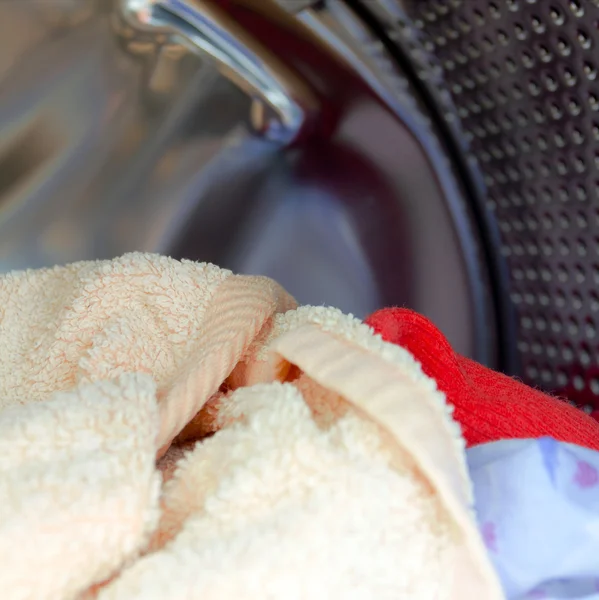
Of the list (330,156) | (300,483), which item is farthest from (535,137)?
(300,483)

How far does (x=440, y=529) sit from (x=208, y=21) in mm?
472

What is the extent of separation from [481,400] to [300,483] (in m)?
0.13

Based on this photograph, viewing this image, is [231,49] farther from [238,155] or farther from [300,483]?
[300,483]

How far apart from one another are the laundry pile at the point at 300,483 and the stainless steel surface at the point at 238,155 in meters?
0.28

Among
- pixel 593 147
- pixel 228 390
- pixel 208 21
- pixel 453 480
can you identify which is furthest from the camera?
pixel 208 21

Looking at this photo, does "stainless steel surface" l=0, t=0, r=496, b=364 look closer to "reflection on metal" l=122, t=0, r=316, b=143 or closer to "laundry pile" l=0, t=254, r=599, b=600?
"reflection on metal" l=122, t=0, r=316, b=143

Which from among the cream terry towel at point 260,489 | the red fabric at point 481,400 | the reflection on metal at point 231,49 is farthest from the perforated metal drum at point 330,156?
the cream terry towel at point 260,489

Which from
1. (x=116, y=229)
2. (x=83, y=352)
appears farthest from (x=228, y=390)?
(x=116, y=229)

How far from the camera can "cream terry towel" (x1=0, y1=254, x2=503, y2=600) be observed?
0.25 m

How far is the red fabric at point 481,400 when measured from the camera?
35 centimetres

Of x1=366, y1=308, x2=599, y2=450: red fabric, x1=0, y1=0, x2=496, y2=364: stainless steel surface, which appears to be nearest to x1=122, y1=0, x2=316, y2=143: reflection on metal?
x1=0, y1=0, x2=496, y2=364: stainless steel surface

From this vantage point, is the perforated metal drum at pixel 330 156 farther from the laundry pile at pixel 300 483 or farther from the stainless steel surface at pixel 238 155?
the laundry pile at pixel 300 483

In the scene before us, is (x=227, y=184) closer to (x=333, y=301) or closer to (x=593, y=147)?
(x=333, y=301)

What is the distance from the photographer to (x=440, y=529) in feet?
0.90
